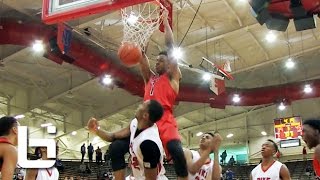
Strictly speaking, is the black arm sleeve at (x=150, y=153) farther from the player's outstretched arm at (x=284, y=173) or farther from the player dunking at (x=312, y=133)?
the player's outstretched arm at (x=284, y=173)

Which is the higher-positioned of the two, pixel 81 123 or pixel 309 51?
pixel 309 51

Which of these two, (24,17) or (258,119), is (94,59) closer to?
(24,17)

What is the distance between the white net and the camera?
7285 millimetres

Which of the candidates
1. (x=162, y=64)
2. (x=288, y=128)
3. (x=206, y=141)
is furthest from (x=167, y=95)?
(x=288, y=128)

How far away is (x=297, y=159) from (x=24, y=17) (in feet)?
64.0

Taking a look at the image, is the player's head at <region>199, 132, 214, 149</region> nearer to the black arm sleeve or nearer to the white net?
the black arm sleeve

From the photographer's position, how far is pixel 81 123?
26.6m

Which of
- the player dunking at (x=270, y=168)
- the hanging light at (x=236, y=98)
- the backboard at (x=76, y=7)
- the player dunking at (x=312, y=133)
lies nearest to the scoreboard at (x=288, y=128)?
the hanging light at (x=236, y=98)

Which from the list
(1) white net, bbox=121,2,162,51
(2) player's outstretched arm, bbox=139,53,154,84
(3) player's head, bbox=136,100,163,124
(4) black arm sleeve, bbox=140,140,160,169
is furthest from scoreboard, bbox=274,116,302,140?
(4) black arm sleeve, bbox=140,140,160,169

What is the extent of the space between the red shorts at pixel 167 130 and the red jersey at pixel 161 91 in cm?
16

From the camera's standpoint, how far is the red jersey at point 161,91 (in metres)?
5.17

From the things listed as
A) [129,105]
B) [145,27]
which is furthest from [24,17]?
[129,105]

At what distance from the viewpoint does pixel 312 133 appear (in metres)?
5.03

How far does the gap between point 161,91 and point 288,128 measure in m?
16.0
